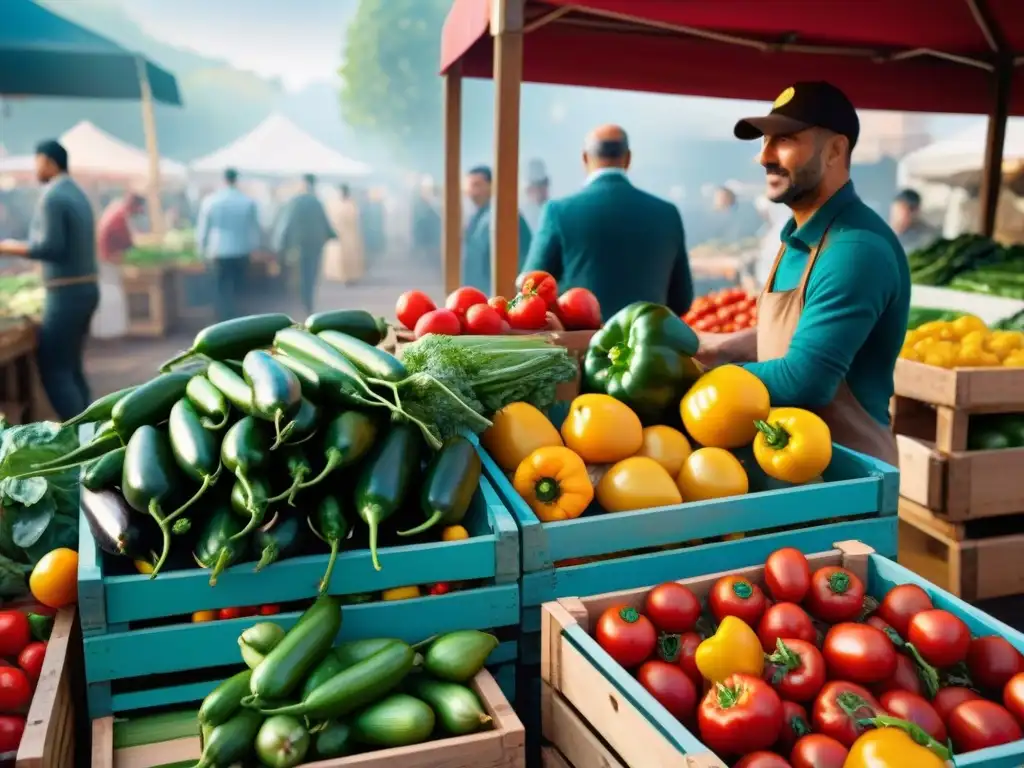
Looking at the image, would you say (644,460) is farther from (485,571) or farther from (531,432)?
(485,571)

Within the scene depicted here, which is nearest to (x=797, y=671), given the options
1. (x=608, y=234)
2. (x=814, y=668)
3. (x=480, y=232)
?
(x=814, y=668)

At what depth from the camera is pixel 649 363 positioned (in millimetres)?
2318

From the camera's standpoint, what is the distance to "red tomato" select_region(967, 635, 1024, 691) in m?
1.64

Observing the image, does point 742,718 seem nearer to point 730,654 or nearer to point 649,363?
point 730,654

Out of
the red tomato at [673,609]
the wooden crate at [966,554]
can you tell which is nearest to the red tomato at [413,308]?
the red tomato at [673,609]

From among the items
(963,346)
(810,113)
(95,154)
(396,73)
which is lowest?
(963,346)

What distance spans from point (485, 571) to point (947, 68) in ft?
19.5

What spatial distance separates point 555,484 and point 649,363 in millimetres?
478

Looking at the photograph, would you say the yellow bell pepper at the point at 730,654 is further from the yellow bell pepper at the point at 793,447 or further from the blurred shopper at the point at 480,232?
the blurred shopper at the point at 480,232

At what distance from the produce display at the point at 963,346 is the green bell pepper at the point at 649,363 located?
179 centimetres

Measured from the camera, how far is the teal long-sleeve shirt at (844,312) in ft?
8.35

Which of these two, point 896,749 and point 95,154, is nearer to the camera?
point 896,749

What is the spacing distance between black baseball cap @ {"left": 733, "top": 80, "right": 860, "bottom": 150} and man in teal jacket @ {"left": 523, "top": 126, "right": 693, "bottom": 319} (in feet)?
5.08

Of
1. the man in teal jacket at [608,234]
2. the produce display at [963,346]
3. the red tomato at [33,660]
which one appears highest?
the man in teal jacket at [608,234]
